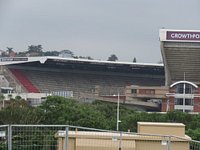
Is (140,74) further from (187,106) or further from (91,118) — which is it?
(91,118)

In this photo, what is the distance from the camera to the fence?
963cm

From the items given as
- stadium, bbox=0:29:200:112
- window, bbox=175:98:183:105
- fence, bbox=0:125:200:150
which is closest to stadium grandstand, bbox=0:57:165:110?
stadium, bbox=0:29:200:112

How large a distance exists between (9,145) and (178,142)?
11.9ft

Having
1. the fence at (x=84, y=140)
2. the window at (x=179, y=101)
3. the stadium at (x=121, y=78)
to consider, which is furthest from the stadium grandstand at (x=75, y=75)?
the fence at (x=84, y=140)

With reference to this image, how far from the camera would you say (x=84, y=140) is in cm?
1043

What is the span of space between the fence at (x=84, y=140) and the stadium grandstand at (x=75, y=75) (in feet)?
257

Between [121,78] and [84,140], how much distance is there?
9169 centimetres

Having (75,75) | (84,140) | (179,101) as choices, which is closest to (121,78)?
(75,75)

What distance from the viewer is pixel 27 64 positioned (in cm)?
9681

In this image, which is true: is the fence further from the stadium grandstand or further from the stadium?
the stadium grandstand

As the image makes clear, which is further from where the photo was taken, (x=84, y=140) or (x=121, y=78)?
(x=121, y=78)

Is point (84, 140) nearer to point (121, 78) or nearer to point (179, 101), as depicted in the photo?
point (179, 101)

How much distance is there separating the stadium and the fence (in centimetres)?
6004

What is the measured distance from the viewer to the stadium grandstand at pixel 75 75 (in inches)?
3676
